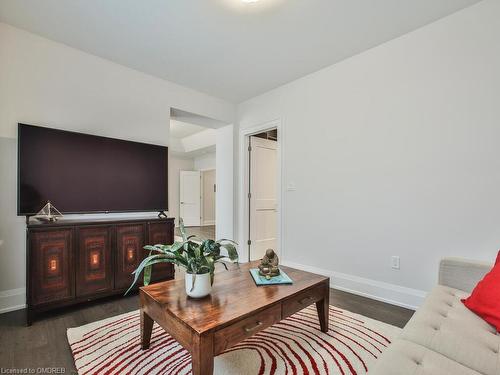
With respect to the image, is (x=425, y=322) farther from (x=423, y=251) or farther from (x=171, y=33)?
(x=171, y=33)

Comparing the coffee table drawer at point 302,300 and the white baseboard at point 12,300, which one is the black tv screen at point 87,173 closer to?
the white baseboard at point 12,300

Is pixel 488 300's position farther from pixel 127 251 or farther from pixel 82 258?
pixel 82 258

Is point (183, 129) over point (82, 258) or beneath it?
over

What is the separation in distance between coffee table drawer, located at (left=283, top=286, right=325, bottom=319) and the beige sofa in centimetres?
62

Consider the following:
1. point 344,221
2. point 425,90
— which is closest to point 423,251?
point 344,221

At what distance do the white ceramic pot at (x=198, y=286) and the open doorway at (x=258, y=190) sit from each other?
2.78 meters

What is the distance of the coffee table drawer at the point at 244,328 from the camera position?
129 cm

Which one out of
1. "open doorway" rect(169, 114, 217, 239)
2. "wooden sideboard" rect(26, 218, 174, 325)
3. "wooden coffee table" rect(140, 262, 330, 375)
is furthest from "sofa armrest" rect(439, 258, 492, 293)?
"open doorway" rect(169, 114, 217, 239)

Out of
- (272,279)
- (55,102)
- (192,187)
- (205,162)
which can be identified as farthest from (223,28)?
(192,187)

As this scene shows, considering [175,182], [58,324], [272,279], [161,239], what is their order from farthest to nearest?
[175,182], [161,239], [58,324], [272,279]

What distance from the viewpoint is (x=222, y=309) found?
4.72 feet

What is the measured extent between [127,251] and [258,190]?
232cm

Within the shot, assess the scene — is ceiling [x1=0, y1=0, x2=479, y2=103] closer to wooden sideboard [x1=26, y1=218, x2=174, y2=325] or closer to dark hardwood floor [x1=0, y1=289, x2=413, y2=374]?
wooden sideboard [x1=26, y1=218, x2=174, y2=325]

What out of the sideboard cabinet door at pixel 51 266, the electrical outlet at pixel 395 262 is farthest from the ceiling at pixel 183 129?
the electrical outlet at pixel 395 262
